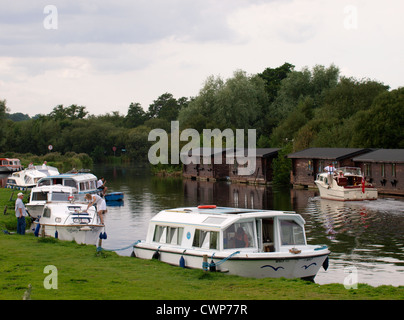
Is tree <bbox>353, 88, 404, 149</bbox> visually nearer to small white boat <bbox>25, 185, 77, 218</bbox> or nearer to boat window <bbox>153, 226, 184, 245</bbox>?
small white boat <bbox>25, 185, 77, 218</bbox>

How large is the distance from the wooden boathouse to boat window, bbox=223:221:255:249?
181 ft

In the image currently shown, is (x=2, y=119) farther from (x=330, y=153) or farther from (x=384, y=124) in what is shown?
(x=384, y=124)

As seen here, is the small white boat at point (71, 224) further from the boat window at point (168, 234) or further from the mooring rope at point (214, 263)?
the mooring rope at point (214, 263)

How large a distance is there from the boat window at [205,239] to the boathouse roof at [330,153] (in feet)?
140

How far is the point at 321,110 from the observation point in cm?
9175

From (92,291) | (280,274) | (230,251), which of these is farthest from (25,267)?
(280,274)

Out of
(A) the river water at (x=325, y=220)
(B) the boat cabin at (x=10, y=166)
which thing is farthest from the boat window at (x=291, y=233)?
(B) the boat cabin at (x=10, y=166)

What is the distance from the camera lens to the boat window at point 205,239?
21.2m

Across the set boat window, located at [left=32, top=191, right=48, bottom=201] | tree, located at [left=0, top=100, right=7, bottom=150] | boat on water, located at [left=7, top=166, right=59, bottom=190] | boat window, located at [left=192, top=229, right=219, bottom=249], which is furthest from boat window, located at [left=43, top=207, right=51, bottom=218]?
tree, located at [left=0, top=100, right=7, bottom=150]

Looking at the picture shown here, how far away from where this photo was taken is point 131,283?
16797 millimetres

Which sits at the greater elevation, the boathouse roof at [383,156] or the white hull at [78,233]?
the boathouse roof at [383,156]

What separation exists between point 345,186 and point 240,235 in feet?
112
